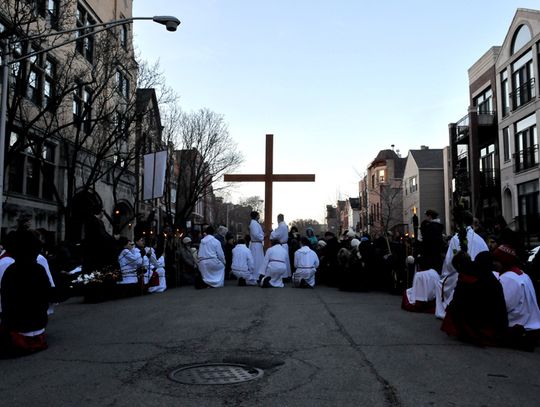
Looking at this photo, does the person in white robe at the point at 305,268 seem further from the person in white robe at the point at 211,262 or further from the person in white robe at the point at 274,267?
the person in white robe at the point at 211,262

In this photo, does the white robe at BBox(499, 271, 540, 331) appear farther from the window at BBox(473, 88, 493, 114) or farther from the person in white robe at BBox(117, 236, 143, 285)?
the window at BBox(473, 88, 493, 114)

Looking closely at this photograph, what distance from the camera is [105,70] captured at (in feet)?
66.3

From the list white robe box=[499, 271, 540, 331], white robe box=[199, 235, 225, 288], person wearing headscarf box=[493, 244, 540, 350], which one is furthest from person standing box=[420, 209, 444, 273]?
white robe box=[199, 235, 225, 288]

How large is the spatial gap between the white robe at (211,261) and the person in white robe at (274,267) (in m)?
1.31

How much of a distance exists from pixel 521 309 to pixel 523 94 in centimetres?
2338

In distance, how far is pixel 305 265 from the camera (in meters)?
15.3

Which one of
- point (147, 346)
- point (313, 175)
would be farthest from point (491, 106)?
point (147, 346)

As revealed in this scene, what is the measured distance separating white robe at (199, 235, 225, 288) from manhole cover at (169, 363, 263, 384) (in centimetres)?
935

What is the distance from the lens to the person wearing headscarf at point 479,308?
7203 millimetres

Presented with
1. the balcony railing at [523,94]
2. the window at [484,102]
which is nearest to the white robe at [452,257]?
the balcony railing at [523,94]

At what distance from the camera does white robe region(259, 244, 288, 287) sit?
606 inches

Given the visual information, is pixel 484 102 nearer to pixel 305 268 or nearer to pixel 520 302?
pixel 305 268

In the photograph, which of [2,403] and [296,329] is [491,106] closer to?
[296,329]

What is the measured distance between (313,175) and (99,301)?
447 inches
